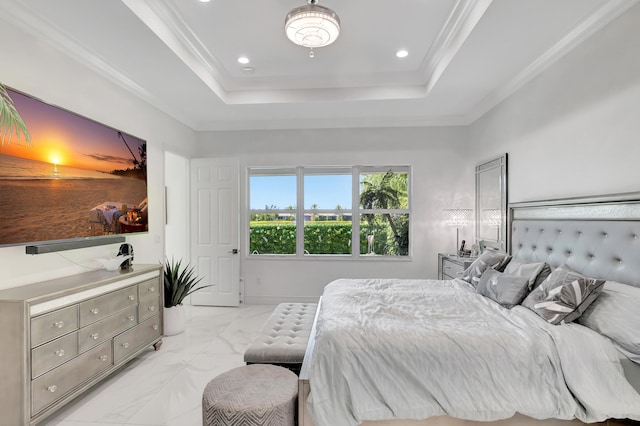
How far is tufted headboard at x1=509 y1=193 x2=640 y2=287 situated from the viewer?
6.13ft

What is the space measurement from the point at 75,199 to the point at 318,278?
10.3 feet

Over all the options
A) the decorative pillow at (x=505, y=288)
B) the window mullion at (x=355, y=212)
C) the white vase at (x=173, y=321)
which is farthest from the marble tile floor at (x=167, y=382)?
the decorative pillow at (x=505, y=288)

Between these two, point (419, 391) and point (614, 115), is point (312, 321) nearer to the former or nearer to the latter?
point (419, 391)

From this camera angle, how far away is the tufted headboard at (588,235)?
6.13 feet

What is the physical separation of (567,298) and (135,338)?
3.33 metres

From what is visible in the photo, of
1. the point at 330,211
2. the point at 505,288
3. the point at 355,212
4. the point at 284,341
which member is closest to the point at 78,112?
the point at 284,341

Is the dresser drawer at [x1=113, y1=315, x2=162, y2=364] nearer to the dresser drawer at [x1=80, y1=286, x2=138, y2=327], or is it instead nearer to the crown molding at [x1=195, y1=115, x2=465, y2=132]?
the dresser drawer at [x1=80, y1=286, x2=138, y2=327]

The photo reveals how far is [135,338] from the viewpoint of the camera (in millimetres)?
2770

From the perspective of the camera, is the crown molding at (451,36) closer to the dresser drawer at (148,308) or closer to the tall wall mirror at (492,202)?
the tall wall mirror at (492,202)

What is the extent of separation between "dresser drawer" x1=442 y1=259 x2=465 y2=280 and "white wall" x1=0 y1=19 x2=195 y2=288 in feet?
11.8

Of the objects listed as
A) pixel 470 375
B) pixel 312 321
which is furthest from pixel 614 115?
pixel 312 321

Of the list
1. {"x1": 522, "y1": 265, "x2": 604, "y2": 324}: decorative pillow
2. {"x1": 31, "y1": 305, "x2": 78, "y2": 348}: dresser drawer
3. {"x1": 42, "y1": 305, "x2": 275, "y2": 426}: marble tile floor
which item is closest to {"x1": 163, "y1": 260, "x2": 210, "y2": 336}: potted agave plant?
{"x1": 42, "y1": 305, "x2": 275, "y2": 426}: marble tile floor

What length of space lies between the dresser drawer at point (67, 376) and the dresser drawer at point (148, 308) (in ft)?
1.36

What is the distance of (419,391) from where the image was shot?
1.62 metres
